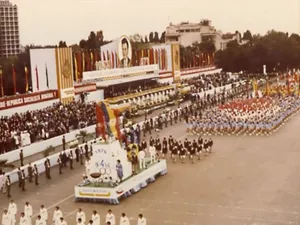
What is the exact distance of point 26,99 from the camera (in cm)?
3016

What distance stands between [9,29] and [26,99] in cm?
7211

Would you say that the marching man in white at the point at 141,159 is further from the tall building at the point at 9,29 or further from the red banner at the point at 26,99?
the tall building at the point at 9,29

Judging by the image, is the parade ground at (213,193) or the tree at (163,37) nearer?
the parade ground at (213,193)

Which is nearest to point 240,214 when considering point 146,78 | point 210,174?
point 210,174

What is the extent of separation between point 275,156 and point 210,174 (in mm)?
4024

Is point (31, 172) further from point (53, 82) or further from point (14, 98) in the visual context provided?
point (53, 82)

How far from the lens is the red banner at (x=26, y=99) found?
28214mm

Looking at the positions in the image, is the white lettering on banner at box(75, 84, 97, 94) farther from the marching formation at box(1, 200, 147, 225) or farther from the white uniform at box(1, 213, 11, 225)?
the white uniform at box(1, 213, 11, 225)

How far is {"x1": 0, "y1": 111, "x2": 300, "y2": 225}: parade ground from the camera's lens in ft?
48.3

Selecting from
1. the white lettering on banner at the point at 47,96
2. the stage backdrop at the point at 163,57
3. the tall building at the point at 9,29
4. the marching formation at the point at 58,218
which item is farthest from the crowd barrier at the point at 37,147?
the tall building at the point at 9,29

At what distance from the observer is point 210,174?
19547 millimetres

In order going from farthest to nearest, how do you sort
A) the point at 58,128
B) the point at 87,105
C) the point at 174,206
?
the point at 87,105 → the point at 58,128 → the point at 174,206

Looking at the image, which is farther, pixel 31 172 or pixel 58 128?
pixel 58 128

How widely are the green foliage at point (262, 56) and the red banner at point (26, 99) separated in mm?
41561
